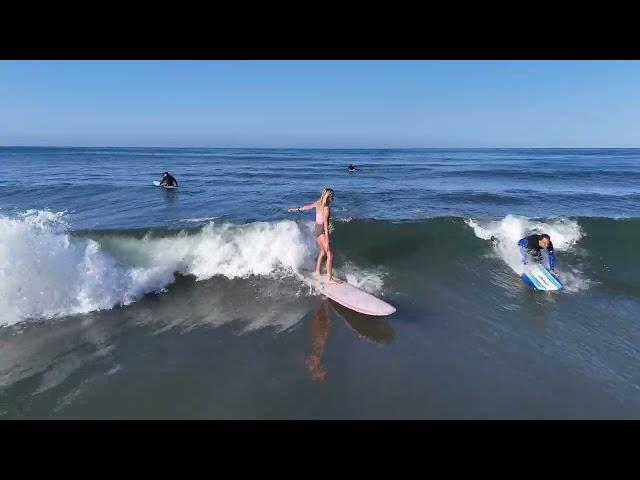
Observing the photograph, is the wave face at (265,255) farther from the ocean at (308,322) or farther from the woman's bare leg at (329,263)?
the woman's bare leg at (329,263)

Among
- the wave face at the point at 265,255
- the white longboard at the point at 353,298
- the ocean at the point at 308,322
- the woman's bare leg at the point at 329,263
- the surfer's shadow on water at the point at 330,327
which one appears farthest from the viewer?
the woman's bare leg at the point at 329,263

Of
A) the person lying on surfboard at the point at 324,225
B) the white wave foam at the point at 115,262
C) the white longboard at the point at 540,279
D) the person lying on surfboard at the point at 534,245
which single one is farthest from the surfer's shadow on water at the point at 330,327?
the person lying on surfboard at the point at 534,245

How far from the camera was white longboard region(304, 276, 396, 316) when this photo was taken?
769 cm

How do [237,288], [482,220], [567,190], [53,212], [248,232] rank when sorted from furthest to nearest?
[567,190], [53,212], [482,220], [248,232], [237,288]

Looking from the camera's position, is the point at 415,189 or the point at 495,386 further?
the point at 415,189

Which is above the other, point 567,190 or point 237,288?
point 567,190

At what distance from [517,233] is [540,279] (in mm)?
4157

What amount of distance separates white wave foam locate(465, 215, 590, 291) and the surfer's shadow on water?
531cm

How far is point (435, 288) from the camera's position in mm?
9508

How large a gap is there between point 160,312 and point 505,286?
330 inches

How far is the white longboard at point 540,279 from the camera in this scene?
9.20 meters

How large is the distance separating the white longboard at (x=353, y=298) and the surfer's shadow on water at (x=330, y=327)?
158mm
